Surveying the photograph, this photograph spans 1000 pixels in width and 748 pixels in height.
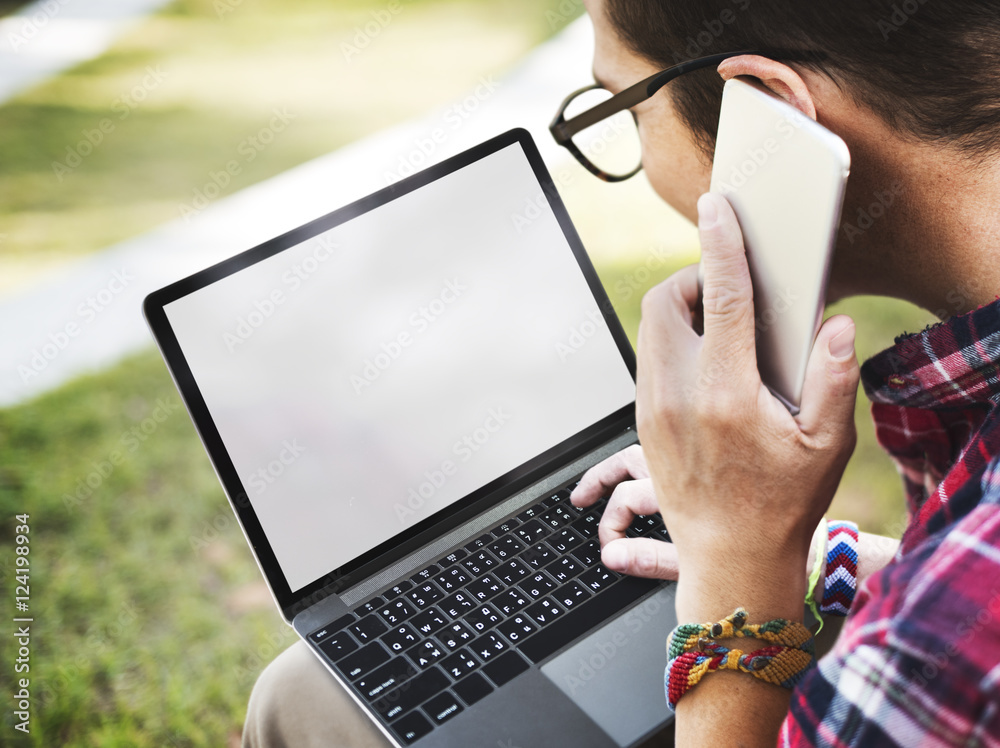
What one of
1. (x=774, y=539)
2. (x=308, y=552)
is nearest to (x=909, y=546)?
(x=774, y=539)

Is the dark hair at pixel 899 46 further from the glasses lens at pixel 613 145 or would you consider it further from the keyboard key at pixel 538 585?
the glasses lens at pixel 613 145

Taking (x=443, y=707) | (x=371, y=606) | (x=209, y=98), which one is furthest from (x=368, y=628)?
(x=209, y=98)

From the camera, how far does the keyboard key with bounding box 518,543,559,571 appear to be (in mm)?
924

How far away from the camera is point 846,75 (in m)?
0.73

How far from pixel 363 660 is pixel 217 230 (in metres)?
1.89

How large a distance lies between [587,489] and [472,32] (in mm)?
2882

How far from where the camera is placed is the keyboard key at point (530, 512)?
0.98 meters

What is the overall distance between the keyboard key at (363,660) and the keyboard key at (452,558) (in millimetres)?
119

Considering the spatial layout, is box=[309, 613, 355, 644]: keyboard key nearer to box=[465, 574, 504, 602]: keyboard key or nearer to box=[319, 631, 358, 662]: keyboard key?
box=[319, 631, 358, 662]: keyboard key

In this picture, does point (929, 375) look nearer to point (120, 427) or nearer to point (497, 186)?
point (497, 186)

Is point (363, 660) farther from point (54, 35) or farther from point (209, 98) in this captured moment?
point (54, 35)

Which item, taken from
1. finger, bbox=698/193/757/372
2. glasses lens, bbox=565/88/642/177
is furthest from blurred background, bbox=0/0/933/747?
finger, bbox=698/193/757/372

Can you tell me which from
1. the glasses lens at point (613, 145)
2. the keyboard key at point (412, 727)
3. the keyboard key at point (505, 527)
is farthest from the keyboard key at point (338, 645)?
the glasses lens at point (613, 145)

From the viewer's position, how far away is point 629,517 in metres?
0.95
